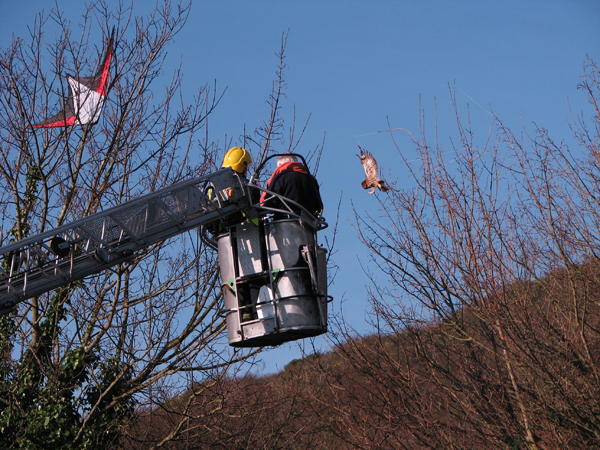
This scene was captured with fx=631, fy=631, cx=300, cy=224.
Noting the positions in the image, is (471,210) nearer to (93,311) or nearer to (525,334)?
(525,334)

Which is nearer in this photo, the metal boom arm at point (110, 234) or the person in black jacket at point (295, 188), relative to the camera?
the metal boom arm at point (110, 234)

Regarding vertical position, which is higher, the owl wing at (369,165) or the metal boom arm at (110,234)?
the owl wing at (369,165)

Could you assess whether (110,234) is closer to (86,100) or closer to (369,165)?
(369,165)

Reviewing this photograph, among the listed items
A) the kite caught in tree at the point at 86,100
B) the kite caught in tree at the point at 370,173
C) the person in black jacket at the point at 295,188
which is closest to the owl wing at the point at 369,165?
the kite caught in tree at the point at 370,173

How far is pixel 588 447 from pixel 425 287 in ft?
9.96

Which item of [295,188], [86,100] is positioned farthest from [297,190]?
[86,100]

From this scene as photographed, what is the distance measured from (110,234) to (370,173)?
377cm

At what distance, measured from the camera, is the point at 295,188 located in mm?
6898

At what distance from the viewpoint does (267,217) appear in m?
6.91

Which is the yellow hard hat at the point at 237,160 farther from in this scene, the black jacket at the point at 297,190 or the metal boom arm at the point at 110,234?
the black jacket at the point at 297,190

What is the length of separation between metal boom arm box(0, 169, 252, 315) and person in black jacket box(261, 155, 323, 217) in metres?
0.32

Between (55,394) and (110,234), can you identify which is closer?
(110,234)

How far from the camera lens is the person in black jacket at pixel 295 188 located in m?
6.89

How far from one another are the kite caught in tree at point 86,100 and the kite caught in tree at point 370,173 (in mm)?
4984
